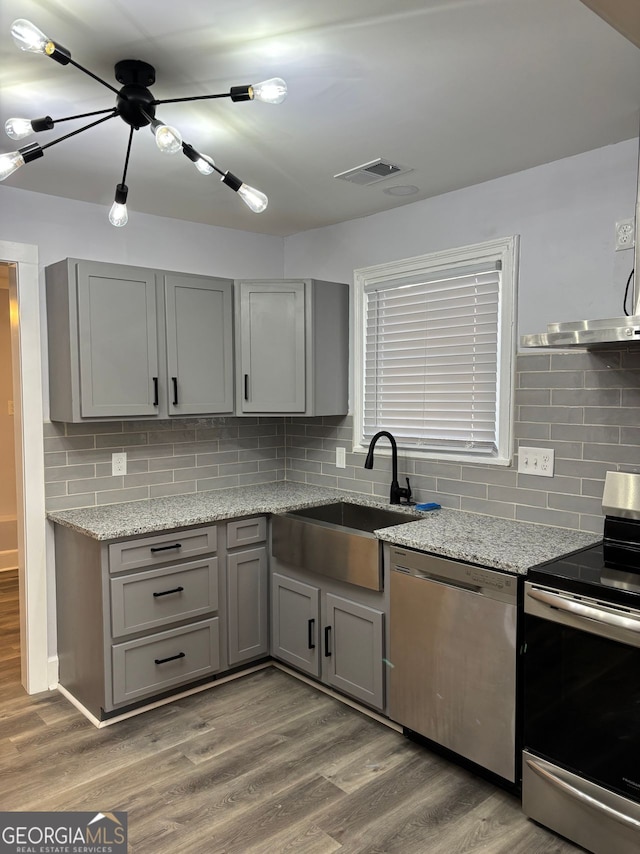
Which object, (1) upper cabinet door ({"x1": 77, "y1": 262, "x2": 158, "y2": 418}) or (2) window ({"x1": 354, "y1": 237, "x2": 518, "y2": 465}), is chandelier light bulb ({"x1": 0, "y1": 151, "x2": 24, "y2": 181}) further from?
(2) window ({"x1": 354, "y1": 237, "x2": 518, "y2": 465})

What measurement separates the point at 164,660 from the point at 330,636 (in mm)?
791

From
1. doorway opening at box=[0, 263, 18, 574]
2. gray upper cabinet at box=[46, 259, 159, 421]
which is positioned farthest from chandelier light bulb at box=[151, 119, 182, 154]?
doorway opening at box=[0, 263, 18, 574]

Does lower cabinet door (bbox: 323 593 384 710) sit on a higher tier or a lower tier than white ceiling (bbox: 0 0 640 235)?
A: lower

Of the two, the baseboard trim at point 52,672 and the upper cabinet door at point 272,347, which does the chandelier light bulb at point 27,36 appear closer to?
the upper cabinet door at point 272,347

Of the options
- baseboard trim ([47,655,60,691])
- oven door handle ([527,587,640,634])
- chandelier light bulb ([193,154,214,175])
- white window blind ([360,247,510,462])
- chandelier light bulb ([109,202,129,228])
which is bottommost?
baseboard trim ([47,655,60,691])

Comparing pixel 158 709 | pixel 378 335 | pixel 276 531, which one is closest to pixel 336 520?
pixel 276 531

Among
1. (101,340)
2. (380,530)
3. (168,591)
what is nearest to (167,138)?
(101,340)

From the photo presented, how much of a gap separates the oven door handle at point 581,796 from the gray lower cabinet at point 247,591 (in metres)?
1.57

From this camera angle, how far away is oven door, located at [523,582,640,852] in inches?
70.7

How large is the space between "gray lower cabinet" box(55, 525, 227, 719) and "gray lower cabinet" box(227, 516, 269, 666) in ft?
0.24

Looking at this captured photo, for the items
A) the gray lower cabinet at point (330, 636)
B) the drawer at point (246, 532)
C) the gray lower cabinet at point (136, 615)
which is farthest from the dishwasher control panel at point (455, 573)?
the gray lower cabinet at point (136, 615)

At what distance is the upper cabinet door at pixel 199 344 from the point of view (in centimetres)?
319

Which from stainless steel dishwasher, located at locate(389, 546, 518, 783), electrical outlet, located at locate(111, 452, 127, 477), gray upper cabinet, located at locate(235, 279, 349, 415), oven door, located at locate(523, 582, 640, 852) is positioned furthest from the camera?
gray upper cabinet, located at locate(235, 279, 349, 415)

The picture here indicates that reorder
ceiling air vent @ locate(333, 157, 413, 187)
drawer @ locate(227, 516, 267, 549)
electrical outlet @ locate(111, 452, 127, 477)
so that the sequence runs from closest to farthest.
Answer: ceiling air vent @ locate(333, 157, 413, 187)
drawer @ locate(227, 516, 267, 549)
electrical outlet @ locate(111, 452, 127, 477)
